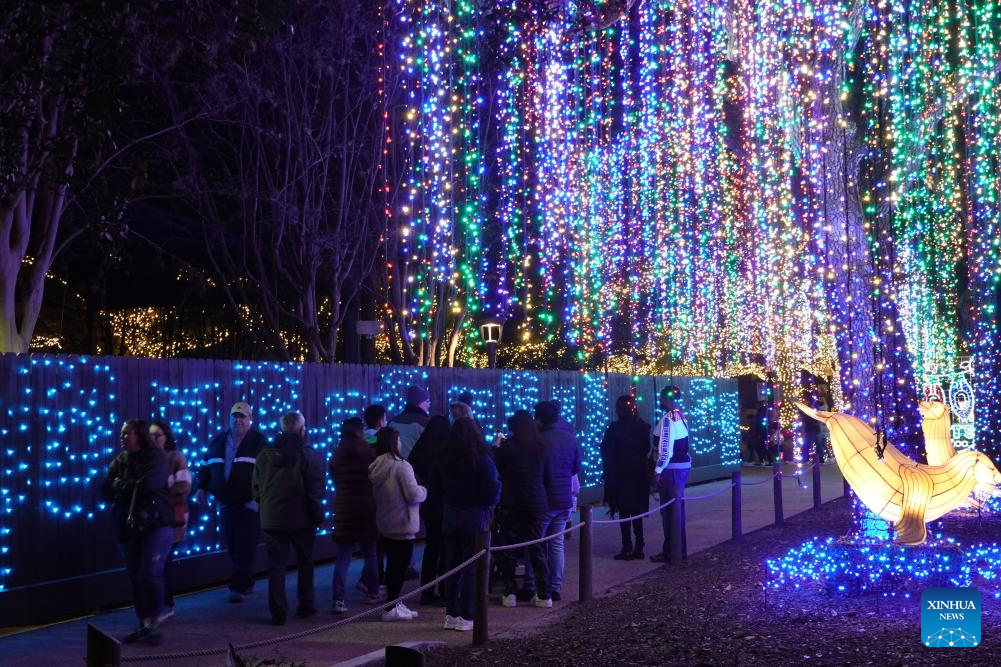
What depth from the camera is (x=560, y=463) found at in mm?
10102

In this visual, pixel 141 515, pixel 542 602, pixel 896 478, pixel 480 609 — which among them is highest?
pixel 141 515

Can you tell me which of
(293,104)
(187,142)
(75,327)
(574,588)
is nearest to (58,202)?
(187,142)

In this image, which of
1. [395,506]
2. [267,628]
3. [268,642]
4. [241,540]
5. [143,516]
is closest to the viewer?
[268,642]

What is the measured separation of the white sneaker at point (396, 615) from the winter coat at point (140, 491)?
1.92 meters

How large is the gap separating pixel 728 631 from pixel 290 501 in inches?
142

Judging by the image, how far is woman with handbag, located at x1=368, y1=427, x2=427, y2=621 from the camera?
358 inches

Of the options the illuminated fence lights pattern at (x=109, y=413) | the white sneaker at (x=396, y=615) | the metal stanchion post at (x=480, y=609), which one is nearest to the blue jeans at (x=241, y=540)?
the illuminated fence lights pattern at (x=109, y=413)

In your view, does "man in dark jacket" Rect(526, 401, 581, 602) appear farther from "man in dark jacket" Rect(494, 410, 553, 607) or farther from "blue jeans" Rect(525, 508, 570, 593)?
"man in dark jacket" Rect(494, 410, 553, 607)

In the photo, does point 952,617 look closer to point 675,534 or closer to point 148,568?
point 675,534

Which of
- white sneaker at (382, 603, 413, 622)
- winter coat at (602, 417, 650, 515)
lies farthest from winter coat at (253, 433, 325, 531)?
winter coat at (602, 417, 650, 515)

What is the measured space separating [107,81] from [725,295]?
1752 cm

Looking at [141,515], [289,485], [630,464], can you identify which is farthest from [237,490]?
[630,464]

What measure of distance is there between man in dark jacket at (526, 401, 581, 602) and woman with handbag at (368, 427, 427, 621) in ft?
4.44

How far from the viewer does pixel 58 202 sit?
45.6 ft
